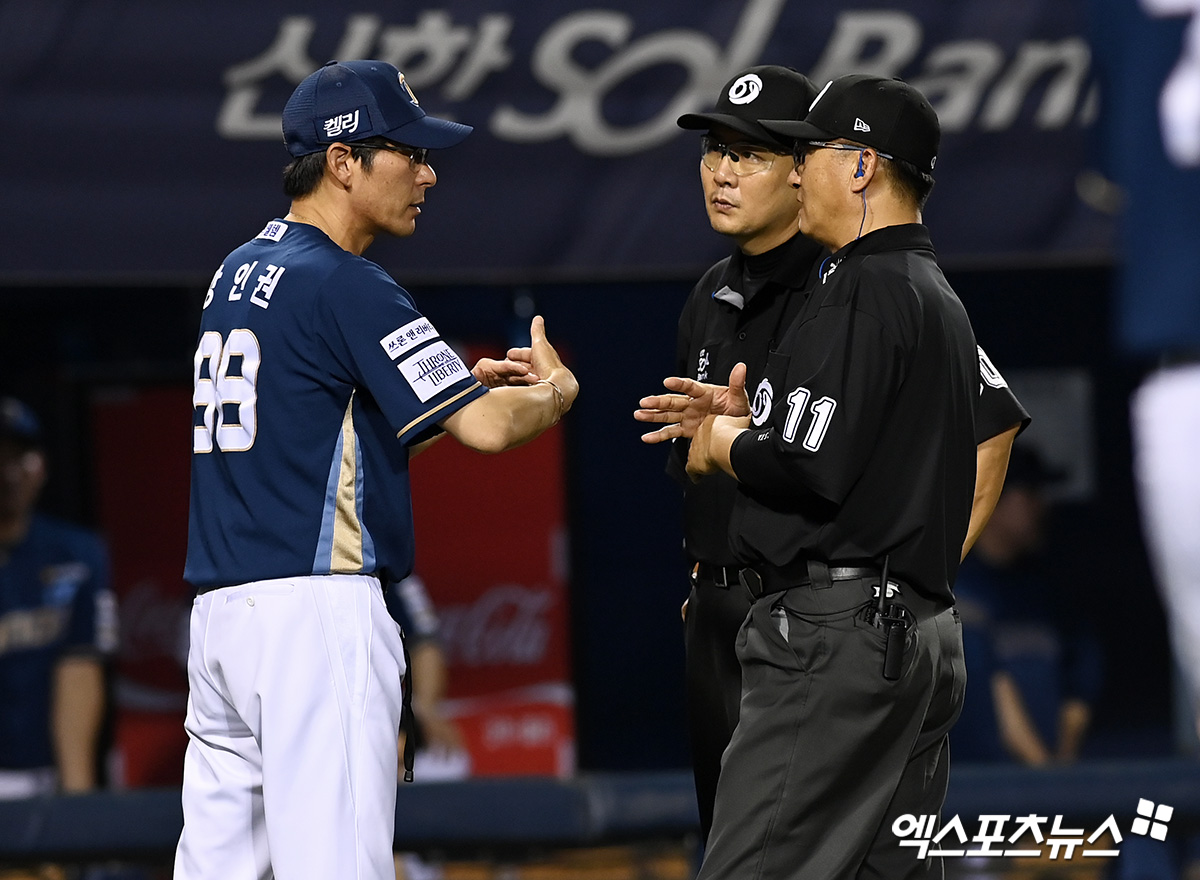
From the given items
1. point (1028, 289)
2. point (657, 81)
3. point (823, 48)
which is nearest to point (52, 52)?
point (657, 81)

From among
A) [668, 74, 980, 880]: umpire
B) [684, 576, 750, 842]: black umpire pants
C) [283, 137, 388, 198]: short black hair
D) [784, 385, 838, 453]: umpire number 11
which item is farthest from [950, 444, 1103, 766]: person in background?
[283, 137, 388, 198]: short black hair

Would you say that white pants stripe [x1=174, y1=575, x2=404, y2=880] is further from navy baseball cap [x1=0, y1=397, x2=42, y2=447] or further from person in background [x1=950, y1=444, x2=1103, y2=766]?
person in background [x1=950, y1=444, x2=1103, y2=766]

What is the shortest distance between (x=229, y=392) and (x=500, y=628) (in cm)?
297

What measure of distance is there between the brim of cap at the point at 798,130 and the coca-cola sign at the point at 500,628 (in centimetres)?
304

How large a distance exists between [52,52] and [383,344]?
2473 millimetres

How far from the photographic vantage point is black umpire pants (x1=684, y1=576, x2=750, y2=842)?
10.2 ft

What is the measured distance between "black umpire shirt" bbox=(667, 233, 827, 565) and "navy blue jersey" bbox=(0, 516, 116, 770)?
2854 millimetres

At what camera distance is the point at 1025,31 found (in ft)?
15.2

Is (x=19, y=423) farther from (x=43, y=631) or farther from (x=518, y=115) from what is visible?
(x=518, y=115)

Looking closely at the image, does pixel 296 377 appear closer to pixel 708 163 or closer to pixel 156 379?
pixel 708 163

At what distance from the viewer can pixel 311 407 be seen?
2658mm

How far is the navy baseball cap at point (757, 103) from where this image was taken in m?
3.15

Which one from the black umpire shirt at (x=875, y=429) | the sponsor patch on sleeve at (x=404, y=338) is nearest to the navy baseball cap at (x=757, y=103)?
the black umpire shirt at (x=875, y=429)

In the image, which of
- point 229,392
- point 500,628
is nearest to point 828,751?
point 229,392
